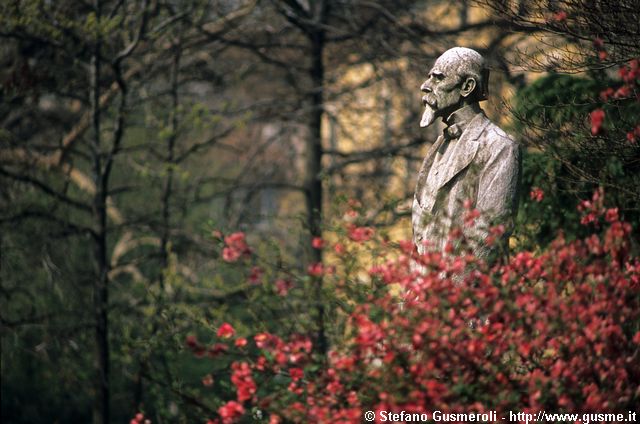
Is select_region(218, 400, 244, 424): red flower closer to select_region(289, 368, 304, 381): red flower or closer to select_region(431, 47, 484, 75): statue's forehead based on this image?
select_region(289, 368, 304, 381): red flower

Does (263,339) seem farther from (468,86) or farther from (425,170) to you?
(468,86)

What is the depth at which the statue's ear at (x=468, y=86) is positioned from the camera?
5.54m

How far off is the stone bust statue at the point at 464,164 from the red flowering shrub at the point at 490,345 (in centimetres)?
37

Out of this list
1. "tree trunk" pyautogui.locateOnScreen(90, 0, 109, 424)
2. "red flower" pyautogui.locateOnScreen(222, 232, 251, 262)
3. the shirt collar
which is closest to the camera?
the shirt collar

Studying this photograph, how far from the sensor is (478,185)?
541cm

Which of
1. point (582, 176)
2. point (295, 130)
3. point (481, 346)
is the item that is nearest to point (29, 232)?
point (295, 130)

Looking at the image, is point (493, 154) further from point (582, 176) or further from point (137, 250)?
point (137, 250)

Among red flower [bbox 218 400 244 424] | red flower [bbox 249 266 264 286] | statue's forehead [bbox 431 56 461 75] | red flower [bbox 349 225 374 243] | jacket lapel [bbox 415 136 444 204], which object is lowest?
red flower [bbox 218 400 244 424]

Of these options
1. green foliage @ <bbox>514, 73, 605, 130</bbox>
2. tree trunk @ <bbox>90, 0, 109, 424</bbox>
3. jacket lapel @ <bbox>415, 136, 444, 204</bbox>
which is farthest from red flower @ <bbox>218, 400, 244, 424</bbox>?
tree trunk @ <bbox>90, 0, 109, 424</bbox>

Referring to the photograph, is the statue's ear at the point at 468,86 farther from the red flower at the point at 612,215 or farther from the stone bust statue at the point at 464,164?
the red flower at the point at 612,215

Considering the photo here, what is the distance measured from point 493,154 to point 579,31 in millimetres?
1565

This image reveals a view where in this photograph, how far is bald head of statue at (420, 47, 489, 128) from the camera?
18.1 ft

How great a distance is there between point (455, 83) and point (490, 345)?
62.1 inches

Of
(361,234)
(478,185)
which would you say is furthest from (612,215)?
(361,234)
